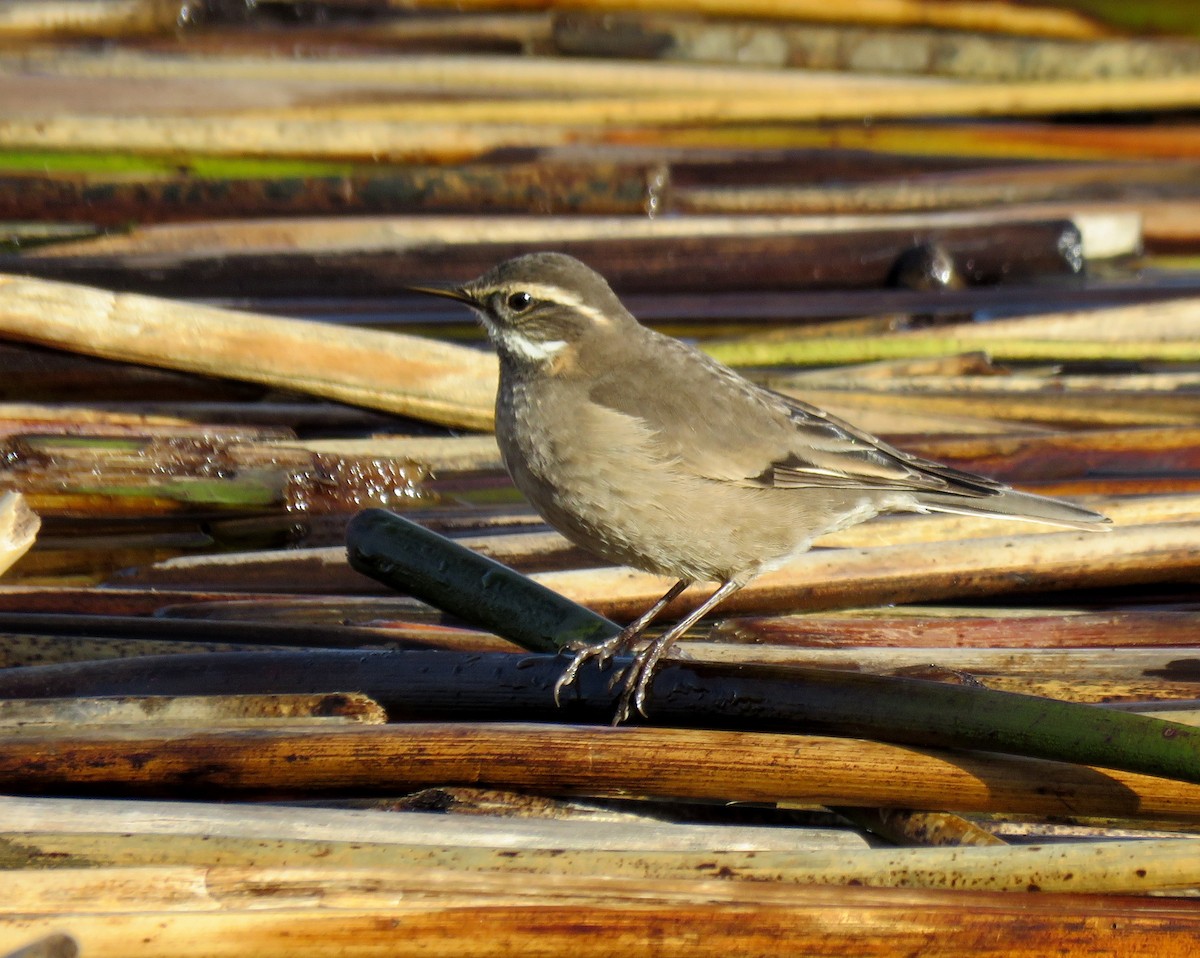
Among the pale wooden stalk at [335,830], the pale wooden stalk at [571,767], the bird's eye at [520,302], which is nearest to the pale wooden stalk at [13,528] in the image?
the pale wooden stalk at [571,767]

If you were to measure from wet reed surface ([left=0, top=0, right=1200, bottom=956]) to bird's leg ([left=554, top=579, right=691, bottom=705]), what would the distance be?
0.05 meters

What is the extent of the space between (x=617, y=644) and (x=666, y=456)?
2.31 ft

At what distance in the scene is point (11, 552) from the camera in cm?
489

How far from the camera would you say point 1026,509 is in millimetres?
5109

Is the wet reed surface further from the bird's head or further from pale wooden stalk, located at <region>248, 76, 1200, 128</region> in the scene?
the bird's head

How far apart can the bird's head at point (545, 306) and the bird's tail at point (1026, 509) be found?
1.33m

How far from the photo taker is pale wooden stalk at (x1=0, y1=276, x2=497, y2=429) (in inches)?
238

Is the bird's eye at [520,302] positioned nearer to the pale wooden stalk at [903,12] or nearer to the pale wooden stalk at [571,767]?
the pale wooden stalk at [571,767]

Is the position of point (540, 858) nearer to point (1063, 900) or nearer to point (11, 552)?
point (1063, 900)

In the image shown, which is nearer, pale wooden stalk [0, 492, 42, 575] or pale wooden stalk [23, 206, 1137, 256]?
pale wooden stalk [0, 492, 42, 575]

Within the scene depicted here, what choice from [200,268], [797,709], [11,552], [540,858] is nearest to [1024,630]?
[797,709]

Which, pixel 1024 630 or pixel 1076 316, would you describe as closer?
pixel 1024 630

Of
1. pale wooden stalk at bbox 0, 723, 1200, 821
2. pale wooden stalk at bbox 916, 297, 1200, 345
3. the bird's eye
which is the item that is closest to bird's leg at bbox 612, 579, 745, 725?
pale wooden stalk at bbox 0, 723, 1200, 821

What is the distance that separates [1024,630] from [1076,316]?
3.16 m
